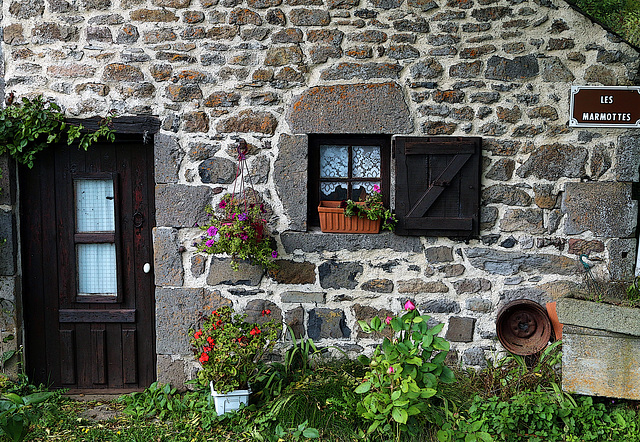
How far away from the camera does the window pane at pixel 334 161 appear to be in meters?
4.18

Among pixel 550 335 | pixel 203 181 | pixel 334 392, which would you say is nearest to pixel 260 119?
pixel 203 181

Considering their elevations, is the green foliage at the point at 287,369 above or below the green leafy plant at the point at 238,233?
below

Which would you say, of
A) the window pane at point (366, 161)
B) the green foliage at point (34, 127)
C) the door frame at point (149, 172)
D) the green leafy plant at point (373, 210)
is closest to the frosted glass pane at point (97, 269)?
the door frame at point (149, 172)

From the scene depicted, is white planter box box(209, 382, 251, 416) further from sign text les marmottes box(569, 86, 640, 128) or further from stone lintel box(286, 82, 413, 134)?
sign text les marmottes box(569, 86, 640, 128)

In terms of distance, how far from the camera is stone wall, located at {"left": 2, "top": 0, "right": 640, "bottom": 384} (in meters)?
3.96

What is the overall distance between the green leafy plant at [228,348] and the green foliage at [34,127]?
5.24 ft

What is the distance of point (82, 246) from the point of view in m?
4.27

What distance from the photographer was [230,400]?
3.72 metres

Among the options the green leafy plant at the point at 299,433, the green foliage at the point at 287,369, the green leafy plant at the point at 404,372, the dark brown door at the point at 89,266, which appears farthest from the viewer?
the dark brown door at the point at 89,266

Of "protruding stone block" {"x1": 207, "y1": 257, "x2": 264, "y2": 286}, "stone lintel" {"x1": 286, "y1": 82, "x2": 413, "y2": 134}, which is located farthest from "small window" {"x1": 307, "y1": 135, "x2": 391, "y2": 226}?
"protruding stone block" {"x1": 207, "y1": 257, "x2": 264, "y2": 286}

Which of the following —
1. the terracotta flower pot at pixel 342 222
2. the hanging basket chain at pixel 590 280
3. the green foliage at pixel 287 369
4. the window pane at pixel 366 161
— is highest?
the window pane at pixel 366 161

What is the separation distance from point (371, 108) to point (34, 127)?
252 cm

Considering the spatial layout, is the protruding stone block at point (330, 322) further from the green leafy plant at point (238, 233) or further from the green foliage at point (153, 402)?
the green foliage at point (153, 402)

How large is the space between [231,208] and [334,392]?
1.53m
